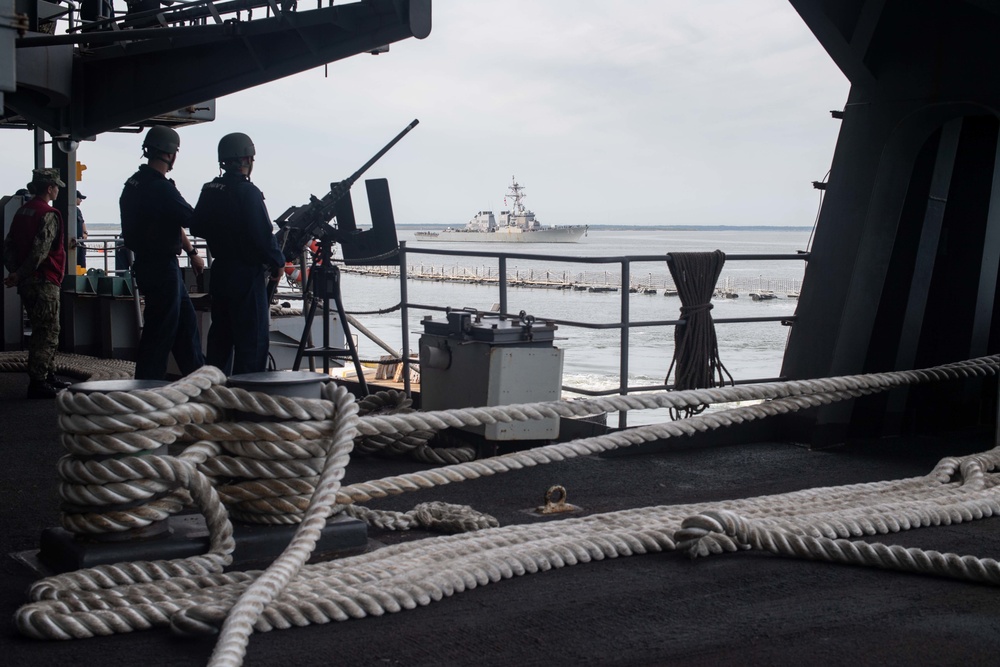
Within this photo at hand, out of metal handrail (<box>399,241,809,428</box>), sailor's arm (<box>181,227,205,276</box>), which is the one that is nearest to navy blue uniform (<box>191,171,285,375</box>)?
sailor's arm (<box>181,227,205,276</box>)

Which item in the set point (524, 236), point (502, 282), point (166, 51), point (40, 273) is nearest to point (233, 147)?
point (502, 282)

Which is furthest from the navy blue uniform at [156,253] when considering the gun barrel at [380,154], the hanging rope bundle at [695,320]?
the hanging rope bundle at [695,320]

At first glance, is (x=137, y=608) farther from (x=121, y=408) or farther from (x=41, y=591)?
(x=121, y=408)

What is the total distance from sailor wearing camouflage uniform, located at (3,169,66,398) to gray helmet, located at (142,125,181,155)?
7.11ft

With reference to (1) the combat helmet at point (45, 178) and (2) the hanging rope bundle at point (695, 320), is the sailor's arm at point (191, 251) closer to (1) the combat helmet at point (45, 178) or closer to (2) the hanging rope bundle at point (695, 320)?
(1) the combat helmet at point (45, 178)

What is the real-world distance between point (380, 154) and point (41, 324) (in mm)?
2888

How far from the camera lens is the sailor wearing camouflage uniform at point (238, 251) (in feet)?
19.1

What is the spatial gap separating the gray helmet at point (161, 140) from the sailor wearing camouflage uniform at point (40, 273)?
2166mm

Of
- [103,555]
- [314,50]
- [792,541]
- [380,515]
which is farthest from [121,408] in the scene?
[314,50]

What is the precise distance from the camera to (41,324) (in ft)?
25.8

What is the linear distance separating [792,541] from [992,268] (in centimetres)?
335

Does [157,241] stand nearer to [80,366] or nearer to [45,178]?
[45,178]

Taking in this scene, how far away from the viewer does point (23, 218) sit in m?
7.90

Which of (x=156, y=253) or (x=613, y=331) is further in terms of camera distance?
(x=613, y=331)
